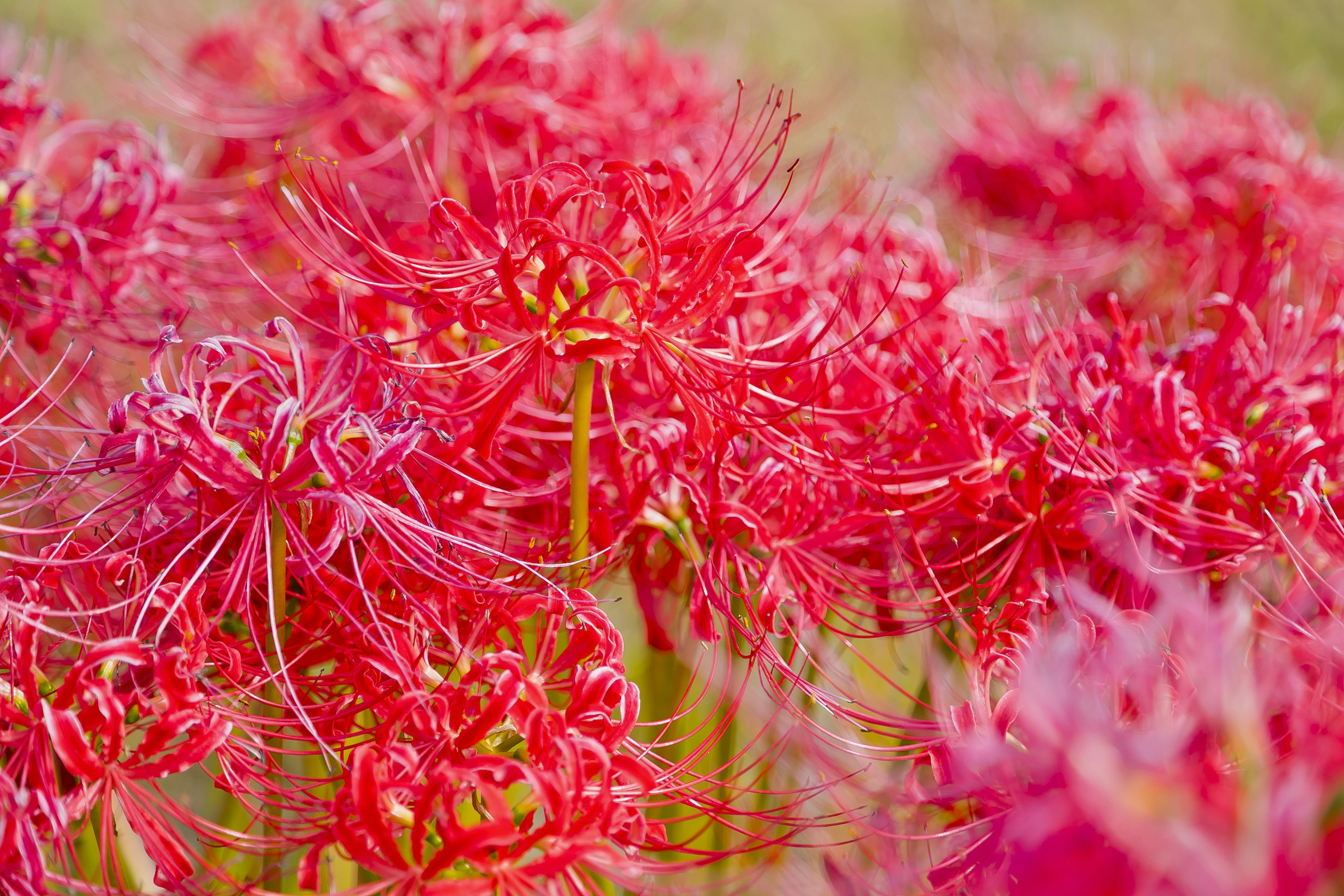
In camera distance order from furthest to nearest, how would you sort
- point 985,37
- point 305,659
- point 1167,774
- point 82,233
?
point 985,37 → point 82,233 → point 305,659 → point 1167,774

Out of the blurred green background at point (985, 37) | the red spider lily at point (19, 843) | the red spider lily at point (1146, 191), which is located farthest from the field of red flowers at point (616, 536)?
the blurred green background at point (985, 37)

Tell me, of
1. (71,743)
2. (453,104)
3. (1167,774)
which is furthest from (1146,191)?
(71,743)

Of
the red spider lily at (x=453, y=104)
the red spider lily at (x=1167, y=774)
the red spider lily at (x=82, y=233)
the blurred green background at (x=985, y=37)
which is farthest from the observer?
the blurred green background at (x=985, y=37)

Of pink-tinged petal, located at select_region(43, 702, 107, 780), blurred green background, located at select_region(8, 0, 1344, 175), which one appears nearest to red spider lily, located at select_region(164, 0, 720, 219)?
pink-tinged petal, located at select_region(43, 702, 107, 780)

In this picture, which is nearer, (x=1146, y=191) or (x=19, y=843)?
(x=19, y=843)

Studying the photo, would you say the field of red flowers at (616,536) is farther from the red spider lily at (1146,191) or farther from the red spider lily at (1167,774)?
the red spider lily at (1146,191)

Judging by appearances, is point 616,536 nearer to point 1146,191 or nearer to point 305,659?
point 305,659

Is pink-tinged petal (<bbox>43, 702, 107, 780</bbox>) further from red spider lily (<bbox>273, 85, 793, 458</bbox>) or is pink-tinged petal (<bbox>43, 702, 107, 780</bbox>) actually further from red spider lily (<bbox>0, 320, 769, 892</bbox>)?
red spider lily (<bbox>273, 85, 793, 458</bbox>)
